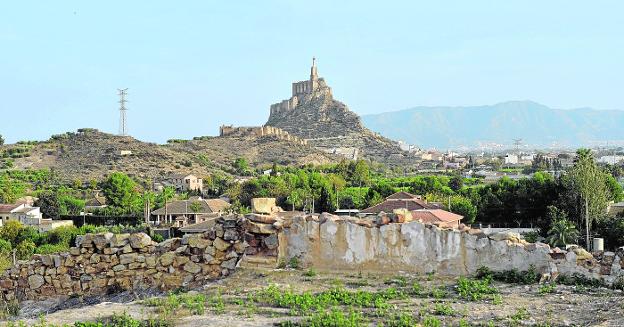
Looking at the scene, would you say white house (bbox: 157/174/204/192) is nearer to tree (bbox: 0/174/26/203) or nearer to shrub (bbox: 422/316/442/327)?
tree (bbox: 0/174/26/203)

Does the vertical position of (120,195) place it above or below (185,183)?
below

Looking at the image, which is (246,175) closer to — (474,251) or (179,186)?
(179,186)

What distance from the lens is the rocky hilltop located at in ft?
544

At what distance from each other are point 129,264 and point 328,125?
173791 mm

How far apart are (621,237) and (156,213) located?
3694cm

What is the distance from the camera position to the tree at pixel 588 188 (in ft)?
138

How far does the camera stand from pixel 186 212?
61750 mm

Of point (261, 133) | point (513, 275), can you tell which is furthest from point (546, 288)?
point (261, 133)

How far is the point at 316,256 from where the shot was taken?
9.68 meters

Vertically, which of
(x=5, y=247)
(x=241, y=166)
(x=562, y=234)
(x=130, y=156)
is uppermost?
(x=130, y=156)

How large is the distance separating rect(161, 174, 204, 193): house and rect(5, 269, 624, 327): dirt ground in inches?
3220

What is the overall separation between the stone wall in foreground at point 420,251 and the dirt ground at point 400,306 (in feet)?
0.73

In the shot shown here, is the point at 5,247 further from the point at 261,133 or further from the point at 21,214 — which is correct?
the point at 261,133

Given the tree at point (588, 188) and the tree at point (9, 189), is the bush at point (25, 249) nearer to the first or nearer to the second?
the tree at point (9, 189)
